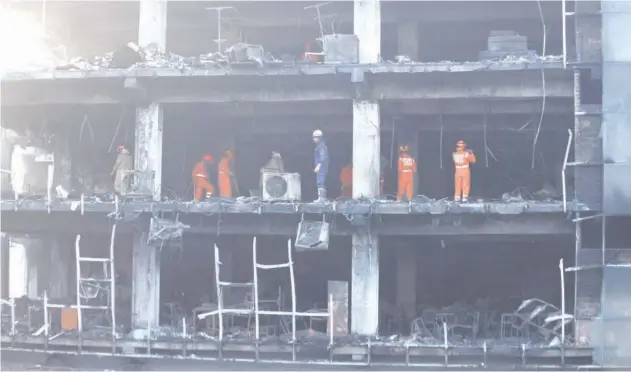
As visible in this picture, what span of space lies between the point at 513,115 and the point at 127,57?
9291mm

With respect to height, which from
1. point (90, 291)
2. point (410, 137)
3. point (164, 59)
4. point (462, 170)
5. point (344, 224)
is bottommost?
point (90, 291)

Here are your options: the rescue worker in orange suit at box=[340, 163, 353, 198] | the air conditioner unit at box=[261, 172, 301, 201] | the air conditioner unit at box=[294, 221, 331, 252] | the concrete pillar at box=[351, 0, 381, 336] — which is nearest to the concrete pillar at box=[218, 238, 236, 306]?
the rescue worker in orange suit at box=[340, 163, 353, 198]

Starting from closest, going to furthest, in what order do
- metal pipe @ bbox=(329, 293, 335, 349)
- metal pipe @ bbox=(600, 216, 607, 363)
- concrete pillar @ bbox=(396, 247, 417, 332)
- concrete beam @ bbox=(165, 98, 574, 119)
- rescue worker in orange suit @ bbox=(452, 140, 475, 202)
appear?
1. metal pipe @ bbox=(600, 216, 607, 363)
2. metal pipe @ bbox=(329, 293, 335, 349)
3. rescue worker in orange suit @ bbox=(452, 140, 475, 202)
4. concrete beam @ bbox=(165, 98, 574, 119)
5. concrete pillar @ bbox=(396, 247, 417, 332)

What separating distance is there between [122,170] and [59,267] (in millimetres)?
4620

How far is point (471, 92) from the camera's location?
53.9 ft

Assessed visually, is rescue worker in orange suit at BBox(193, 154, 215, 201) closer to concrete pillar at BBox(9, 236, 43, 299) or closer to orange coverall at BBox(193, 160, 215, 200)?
orange coverall at BBox(193, 160, 215, 200)

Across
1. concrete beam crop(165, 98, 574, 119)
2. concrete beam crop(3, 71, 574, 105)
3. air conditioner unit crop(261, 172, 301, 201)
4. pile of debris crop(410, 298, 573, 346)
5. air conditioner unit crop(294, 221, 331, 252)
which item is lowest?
pile of debris crop(410, 298, 573, 346)

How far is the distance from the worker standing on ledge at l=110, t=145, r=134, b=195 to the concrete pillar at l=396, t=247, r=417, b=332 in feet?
23.8

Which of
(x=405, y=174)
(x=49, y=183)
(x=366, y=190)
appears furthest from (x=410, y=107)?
(x=49, y=183)

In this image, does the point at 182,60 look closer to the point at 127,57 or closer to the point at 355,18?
the point at 127,57

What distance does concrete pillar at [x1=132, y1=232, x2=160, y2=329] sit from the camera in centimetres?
1748

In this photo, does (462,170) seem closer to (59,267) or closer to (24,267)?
(24,267)

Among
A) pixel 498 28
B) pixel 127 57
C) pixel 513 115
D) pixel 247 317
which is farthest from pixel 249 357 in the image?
pixel 498 28

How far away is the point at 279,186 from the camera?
1717 cm
